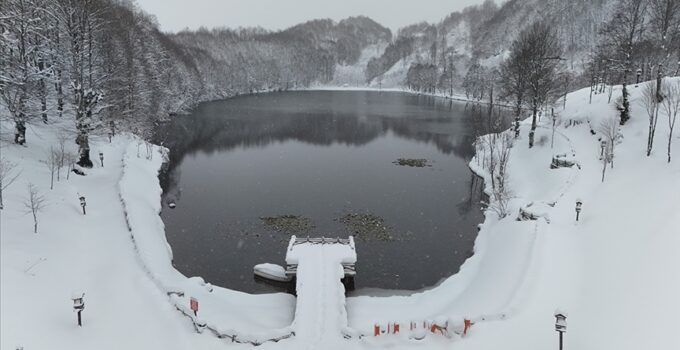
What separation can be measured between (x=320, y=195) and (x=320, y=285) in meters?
19.1

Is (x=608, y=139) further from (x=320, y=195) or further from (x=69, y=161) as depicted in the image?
(x=69, y=161)

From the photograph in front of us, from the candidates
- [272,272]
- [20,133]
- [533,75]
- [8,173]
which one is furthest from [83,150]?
[533,75]

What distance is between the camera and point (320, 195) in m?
39.2

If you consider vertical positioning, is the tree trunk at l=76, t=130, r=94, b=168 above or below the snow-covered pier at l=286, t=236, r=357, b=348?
above

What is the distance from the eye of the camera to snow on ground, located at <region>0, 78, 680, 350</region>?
1527 centimetres

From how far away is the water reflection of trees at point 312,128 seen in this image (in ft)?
199

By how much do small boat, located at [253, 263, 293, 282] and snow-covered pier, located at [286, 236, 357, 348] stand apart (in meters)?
0.56

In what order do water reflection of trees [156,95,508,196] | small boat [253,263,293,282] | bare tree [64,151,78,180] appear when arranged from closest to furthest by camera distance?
small boat [253,263,293,282] → bare tree [64,151,78,180] → water reflection of trees [156,95,508,196]

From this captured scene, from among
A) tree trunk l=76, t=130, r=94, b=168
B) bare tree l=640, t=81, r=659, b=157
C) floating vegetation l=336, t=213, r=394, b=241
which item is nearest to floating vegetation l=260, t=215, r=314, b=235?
floating vegetation l=336, t=213, r=394, b=241

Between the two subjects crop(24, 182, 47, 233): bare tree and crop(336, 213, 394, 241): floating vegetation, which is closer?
crop(24, 182, 47, 233): bare tree

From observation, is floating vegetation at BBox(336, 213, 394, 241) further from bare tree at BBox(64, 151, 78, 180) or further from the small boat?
bare tree at BBox(64, 151, 78, 180)

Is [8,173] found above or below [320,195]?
above

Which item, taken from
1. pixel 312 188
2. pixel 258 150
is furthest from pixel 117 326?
pixel 258 150

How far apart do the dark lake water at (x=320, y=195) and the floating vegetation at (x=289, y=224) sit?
0.35 m
